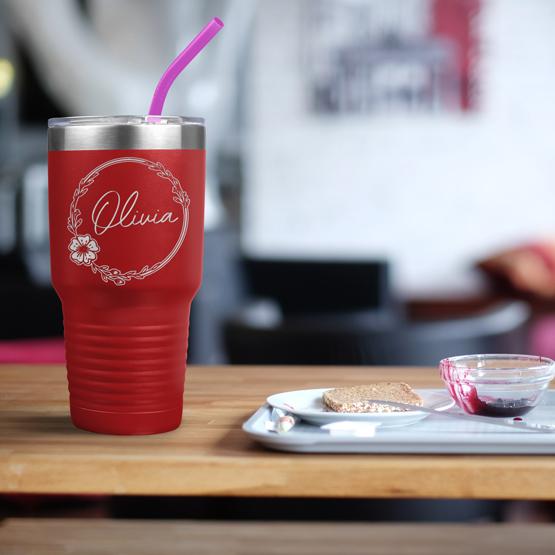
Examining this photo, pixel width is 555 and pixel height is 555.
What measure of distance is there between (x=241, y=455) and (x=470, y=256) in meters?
4.78

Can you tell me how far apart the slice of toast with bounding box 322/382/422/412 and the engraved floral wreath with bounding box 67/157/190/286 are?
0.13m

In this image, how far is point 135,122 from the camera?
1.87ft

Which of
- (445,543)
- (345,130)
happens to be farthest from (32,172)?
(445,543)

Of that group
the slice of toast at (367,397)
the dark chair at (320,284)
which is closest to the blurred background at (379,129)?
the dark chair at (320,284)

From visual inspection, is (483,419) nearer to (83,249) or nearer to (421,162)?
(83,249)

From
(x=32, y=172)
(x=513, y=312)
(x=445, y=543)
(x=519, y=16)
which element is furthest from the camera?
(x=519, y=16)

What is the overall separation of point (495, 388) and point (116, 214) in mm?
250

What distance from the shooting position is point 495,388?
61 cm

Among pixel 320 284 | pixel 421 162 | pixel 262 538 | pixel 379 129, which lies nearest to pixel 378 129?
pixel 379 129

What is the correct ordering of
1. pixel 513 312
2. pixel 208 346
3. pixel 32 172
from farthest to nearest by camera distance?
pixel 32 172
pixel 208 346
pixel 513 312

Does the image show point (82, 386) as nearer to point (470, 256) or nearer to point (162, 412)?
point (162, 412)

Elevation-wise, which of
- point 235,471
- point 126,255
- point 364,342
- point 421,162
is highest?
point 126,255

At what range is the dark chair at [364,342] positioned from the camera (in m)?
1.84

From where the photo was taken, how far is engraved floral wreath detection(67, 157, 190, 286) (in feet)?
1.88
